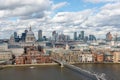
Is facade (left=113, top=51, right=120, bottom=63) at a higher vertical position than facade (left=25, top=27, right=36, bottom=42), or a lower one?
lower

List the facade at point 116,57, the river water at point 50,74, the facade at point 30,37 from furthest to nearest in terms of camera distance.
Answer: the facade at point 30,37 < the facade at point 116,57 < the river water at point 50,74

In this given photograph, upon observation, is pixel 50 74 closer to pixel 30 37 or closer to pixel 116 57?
pixel 116 57

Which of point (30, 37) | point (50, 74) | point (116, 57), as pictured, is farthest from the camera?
point (30, 37)

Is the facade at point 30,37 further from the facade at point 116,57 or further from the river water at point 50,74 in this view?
the river water at point 50,74

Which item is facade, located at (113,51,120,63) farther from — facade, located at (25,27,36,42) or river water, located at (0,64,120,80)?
facade, located at (25,27,36,42)

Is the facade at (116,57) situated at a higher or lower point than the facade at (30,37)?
lower

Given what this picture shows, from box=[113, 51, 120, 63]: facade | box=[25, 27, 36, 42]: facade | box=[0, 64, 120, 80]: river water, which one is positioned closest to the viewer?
box=[0, 64, 120, 80]: river water

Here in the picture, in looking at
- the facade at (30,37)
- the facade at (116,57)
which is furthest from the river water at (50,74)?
the facade at (30,37)

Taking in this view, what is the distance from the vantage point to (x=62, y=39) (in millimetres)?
109500

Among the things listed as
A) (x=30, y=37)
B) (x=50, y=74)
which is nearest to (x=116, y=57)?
(x=50, y=74)

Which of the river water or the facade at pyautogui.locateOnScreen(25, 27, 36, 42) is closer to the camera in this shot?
the river water

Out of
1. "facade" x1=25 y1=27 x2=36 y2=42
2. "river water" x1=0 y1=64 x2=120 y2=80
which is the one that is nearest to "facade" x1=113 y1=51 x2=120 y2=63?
"river water" x1=0 y1=64 x2=120 y2=80

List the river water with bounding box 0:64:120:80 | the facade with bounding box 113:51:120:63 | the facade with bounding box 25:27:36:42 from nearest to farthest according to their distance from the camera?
the river water with bounding box 0:64:120:80, the facade with bounding box 113:51:120:63, the facade with bounding box 25:27:36:42

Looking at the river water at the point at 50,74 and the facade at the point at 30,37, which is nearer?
the river water at the point at 50,74
